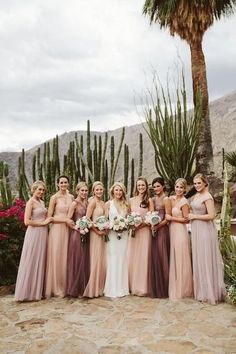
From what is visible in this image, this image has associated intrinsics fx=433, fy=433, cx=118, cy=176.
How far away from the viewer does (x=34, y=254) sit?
668cm

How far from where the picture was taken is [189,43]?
49.0 ft

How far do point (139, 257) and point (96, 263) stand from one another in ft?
2.22

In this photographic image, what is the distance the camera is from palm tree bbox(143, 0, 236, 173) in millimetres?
14430

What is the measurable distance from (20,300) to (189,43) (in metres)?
11.3

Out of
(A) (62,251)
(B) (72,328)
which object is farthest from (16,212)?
(B) (72,328)

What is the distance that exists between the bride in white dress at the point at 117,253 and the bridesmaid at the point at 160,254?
0.44 metres

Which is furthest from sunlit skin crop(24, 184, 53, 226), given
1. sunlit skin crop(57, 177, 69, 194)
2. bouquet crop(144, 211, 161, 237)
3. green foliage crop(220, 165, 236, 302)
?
green foliage crop(220, 165, 236, 302)

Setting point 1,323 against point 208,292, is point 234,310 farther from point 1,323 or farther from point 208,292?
point 1,323

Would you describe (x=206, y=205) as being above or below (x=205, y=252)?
above

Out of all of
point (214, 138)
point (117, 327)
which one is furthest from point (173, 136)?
point (214, 138)

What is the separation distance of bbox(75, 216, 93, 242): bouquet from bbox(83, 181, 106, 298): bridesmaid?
5.0 inches

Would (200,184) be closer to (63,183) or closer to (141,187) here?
(141,187)

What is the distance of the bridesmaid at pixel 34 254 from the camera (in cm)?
662

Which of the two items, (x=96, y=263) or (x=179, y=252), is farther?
(x=96, y=263)
